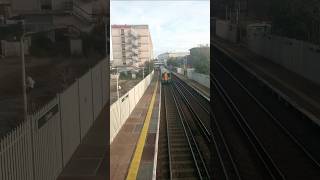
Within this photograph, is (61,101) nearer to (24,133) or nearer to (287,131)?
(24,133)

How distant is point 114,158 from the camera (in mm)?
8172

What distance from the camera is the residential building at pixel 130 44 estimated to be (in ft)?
28.5

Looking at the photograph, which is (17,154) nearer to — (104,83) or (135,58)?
(104,83)

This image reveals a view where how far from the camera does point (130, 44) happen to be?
12.0 metres

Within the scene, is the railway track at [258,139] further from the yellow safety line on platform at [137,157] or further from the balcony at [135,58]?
the balcony at [135,58]

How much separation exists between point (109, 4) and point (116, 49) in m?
3.34

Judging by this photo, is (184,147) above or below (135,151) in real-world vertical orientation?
A: below

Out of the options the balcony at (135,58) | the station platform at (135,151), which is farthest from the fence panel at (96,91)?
the balcony at (135,58)

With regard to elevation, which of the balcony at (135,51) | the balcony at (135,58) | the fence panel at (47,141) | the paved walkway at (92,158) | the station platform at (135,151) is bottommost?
the station platform at (135,151)

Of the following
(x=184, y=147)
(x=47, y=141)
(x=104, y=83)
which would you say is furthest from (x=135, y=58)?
(x=47, y=141)

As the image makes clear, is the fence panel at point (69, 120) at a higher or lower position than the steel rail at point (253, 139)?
higher

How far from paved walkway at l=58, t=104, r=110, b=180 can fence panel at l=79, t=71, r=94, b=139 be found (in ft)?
0.46

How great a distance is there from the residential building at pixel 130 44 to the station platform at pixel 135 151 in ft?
5.68

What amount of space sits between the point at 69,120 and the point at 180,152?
137 inches
